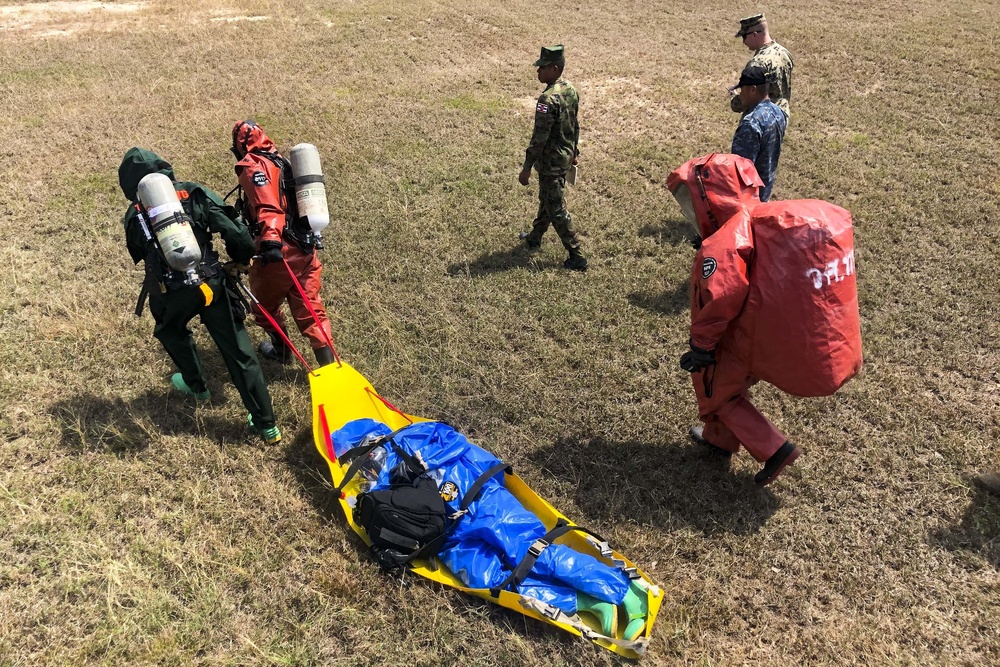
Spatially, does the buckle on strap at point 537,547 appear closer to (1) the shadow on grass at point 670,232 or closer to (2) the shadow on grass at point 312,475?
(2) the shadow on grass at point 312,475

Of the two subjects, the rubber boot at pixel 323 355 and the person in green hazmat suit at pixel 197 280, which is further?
the rubber boot at pixel 323 355

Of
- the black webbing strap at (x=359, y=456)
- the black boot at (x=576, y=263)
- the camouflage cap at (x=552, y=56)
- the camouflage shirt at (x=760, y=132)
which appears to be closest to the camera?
the black webbing strap at (x=359, y=456)

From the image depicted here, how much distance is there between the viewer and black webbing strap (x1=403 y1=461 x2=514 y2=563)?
371 centimetres

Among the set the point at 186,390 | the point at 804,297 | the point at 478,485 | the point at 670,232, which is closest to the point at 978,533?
the point at 804,297

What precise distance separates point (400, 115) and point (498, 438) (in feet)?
22.9

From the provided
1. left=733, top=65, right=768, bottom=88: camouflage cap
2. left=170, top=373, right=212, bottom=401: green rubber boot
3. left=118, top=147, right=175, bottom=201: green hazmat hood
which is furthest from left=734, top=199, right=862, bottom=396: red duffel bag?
left=170, top=373, right=212, bottom=401: green rubber boot

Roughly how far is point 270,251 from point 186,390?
150cm

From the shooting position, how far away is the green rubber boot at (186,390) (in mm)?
5045

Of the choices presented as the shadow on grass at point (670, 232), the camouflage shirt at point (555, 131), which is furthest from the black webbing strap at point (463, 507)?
the shadow on grass at point (670, 232)

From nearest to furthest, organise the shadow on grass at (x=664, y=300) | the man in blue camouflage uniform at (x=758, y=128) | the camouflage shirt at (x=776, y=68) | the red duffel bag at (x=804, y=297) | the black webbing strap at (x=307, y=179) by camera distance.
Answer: the red duffel bag at (x=804, y=297) < the black webbing strap at (x=307, y=179) < the man in blue camouflage uniform at (x=758, y=128) < the shadow on grass at (x=664, y=300) < the camouflage shirt at (x=776, y=68)

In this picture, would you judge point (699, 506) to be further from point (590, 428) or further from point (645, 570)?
point (590, 428)

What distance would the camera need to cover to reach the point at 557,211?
6383mm

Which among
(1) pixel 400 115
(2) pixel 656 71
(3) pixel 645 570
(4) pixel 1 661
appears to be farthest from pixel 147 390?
(2) pixel 656 71

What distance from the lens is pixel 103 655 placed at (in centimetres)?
339
